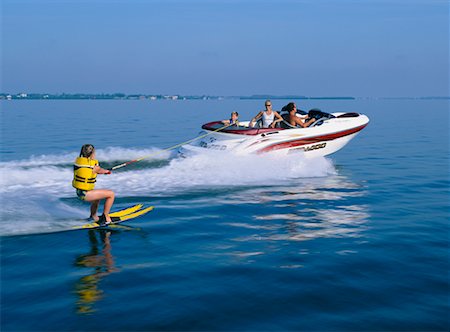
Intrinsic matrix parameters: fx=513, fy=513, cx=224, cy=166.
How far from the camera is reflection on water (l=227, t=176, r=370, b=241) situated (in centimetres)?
816

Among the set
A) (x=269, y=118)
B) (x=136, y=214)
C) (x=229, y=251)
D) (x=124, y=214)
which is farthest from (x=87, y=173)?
(x=269, y=118)

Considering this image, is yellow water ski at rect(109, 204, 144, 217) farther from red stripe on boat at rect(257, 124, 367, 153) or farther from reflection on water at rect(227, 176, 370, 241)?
red stripe on boat at rect(257, 124, 367, 153)

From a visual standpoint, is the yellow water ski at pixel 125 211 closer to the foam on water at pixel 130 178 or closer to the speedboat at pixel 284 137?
the foam on water at pixel 130 178

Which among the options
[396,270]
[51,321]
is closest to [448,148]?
[396,270]

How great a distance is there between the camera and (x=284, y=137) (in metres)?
14.2

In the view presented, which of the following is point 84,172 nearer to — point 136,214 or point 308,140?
point 136,214

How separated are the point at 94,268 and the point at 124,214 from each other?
256 centimetres

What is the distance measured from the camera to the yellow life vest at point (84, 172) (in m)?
8.14

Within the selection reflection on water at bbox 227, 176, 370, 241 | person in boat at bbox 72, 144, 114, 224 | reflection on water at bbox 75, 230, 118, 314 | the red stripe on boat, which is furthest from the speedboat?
reflection on water at bbox 75, 230, 118, 314

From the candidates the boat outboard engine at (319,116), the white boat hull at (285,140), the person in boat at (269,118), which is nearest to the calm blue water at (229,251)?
the white boat hull at (285,140)

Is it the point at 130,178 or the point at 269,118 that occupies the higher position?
the point at 269,118

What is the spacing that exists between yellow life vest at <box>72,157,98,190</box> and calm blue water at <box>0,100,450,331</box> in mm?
750

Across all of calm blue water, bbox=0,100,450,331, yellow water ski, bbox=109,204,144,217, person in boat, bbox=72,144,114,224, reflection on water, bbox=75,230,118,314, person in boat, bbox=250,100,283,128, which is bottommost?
reflection on water, bbox=75,230,118,314

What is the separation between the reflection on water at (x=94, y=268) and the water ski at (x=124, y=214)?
17 cm
